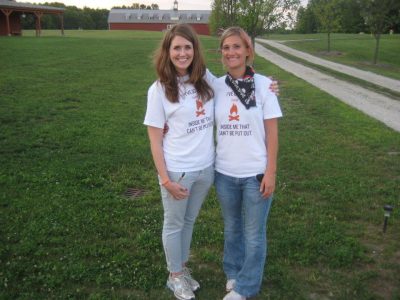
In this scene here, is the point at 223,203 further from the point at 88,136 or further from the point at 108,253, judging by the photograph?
the point at 88,136

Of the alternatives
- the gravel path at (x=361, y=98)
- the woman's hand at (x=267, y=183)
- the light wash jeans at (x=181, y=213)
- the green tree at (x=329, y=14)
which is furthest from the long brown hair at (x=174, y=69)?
the green tree at (x=329, y=14)

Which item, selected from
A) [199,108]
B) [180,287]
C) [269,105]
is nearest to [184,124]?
[199,108]

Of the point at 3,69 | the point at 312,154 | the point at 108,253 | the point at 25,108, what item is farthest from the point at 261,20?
the point at 108,253

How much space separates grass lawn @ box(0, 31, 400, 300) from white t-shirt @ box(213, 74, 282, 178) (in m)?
0.95

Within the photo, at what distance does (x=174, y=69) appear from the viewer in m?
3.08

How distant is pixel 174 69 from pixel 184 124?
413 mm

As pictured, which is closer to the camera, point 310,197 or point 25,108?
point 310,197

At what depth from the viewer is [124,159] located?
272 inches

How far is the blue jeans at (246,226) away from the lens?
3104mm

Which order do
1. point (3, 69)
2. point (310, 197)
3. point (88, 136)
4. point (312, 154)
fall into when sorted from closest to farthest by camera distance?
point (310, 197) → point (312, 154) → point (88, 136) → point (3, 69)

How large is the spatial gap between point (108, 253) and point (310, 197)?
2727 millimetres

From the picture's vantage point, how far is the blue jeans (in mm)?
3104

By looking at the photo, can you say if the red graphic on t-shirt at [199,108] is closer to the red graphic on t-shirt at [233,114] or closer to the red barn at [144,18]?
the red graphic on t-shirt at [233,114]

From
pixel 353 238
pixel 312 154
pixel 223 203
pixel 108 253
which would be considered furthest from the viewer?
pixel 312 154
